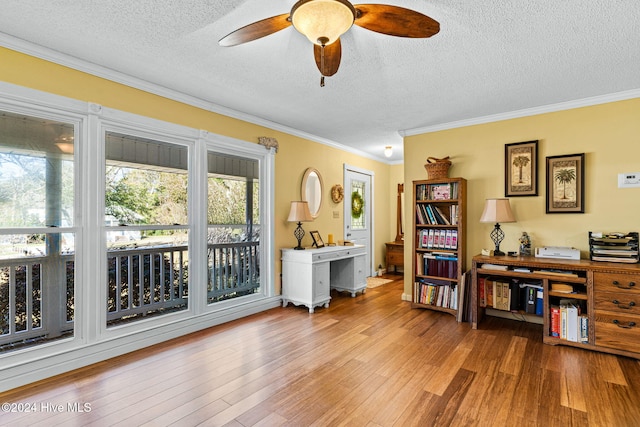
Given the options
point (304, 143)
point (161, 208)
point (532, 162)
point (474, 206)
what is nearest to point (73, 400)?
point (161, 208)

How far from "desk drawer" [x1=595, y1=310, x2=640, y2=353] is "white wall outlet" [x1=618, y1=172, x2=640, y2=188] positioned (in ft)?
4.26

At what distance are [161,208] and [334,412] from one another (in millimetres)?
2418

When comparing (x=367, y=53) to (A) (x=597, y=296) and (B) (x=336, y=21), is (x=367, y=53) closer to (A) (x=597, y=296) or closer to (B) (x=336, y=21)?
(B) (x=336, y=21)

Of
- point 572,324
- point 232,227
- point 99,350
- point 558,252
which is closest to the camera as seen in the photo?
point 99,350

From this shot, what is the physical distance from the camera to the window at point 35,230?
7.66 feet

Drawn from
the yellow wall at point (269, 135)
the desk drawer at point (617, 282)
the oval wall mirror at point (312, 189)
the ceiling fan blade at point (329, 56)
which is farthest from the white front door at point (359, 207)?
the ceiling fan blade at point (329, 56)

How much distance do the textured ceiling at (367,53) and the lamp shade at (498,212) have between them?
1.07 meters

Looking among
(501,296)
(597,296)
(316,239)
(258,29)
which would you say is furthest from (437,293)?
(258,29)

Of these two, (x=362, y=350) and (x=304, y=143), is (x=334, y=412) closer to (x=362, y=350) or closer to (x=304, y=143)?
(x=362, y=350)

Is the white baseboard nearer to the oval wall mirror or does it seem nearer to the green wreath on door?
the oval wall mirror

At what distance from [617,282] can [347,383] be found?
8.16 feet

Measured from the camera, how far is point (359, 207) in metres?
5.93

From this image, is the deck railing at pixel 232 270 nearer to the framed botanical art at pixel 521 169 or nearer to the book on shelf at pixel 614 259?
the framed botanical art at pixel 521 169

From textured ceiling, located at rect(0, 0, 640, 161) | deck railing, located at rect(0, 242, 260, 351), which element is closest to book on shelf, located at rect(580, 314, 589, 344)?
textured ceiling, located at rect(0, 0, 640, 161)
